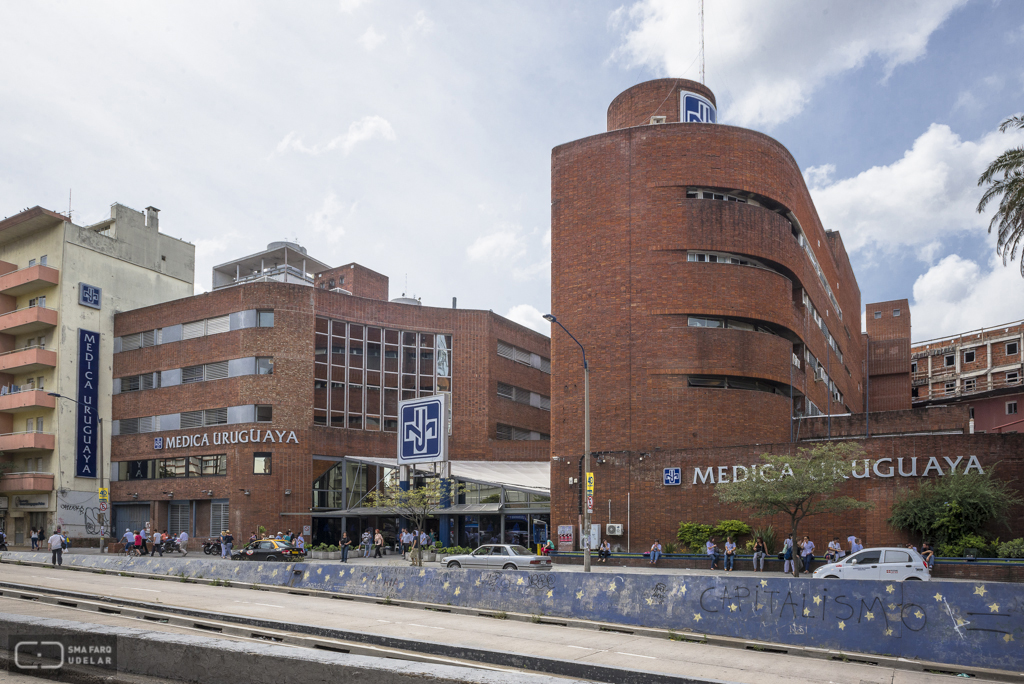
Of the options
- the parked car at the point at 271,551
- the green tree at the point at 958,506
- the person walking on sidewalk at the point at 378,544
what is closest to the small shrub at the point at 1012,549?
the green tree at the point at 958,506

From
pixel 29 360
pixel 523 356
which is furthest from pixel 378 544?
pixel 29 360

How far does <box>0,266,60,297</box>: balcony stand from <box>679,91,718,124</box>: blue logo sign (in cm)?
4250

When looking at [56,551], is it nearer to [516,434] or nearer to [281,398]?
[281,398]

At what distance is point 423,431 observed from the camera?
32.1 meters

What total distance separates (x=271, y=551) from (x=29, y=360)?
2563 centimetres

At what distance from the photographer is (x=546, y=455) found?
193ft

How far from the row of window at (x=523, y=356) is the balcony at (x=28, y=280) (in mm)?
31101

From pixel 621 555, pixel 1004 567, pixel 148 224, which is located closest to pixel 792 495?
pixel 1004 567

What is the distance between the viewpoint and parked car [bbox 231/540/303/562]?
41906 mm

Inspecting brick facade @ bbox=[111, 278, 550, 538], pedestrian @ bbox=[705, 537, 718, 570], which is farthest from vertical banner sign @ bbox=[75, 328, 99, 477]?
pedestrian @ bbox=[705, 537, 718, 570]

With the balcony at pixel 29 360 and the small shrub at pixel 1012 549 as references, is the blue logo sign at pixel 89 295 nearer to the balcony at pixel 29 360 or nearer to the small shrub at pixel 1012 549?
the balcony at pixel 29 360

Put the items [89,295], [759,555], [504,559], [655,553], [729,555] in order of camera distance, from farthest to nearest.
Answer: [89,295], [655,553], [729,555], [759,555], [504,559]

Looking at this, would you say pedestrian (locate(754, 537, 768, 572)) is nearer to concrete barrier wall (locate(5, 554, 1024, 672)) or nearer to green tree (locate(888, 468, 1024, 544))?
green tree (locate(888, 468, 1024, 544))

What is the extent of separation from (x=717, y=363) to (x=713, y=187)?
8841 mm
